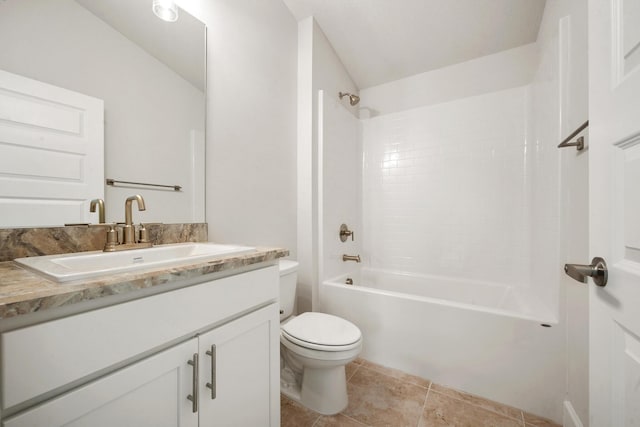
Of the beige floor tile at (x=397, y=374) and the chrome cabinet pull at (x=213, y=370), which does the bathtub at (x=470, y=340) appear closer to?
the beige floor tile at (x=397, y=374)

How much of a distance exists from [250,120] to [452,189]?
184cm

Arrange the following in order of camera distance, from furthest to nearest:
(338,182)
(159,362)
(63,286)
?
(338,182) < (159,362) < (63,286)

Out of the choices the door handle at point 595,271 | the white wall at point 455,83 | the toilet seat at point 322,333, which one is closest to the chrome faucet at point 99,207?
the toilet seat at point 322,333

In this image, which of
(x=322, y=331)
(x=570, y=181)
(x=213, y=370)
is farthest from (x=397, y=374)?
(x=570, y=181)

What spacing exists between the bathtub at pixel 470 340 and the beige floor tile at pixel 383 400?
5.8 inches

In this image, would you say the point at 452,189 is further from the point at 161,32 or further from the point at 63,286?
the point at 63,286

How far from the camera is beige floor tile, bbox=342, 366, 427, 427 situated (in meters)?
1.28

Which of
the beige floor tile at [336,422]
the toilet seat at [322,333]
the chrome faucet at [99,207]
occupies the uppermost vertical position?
the chrome faucet at [99,207]

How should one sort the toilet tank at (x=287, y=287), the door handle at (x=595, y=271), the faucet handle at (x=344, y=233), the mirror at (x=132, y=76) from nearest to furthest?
the door handle at (x=595, y=271)
the mirror at (x=132, y=76)
the toilet tank at (x=287, y=287)
the faucet handle at (x=344, y=233)

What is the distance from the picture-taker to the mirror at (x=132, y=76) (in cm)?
83

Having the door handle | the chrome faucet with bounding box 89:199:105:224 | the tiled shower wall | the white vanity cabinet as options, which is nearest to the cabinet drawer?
the white vanity cabinet

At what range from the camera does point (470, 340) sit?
1.45 meters

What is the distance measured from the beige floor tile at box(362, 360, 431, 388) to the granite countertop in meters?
1.46

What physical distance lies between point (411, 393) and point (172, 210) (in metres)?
1.68
